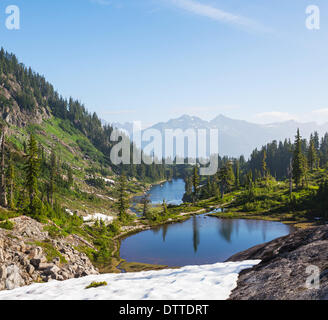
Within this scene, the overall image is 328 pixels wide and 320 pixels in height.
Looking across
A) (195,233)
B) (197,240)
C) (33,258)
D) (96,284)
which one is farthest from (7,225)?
(195,233)

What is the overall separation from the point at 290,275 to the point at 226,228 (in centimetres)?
5771

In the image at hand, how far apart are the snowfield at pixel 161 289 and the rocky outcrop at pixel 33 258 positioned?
272cm

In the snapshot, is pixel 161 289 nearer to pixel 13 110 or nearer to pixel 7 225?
pixel 7 225

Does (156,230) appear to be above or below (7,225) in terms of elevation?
below

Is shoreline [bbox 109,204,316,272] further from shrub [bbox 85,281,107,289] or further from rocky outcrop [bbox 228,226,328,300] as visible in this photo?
rocky outcrop [bbox 228,226,328,300]

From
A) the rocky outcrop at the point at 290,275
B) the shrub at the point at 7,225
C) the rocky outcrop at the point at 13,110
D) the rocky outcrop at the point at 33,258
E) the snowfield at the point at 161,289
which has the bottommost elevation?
the rocky outcrop at the point at 33,258

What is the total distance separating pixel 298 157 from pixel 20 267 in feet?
300

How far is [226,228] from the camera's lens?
71.2 meters

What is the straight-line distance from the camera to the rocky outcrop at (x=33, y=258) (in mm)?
25123

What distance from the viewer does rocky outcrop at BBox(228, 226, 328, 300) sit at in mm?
13204

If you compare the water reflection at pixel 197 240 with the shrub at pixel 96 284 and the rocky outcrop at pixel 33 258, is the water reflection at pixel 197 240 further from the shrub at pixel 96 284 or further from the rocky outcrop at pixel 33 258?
the shrub at pixel 96 284

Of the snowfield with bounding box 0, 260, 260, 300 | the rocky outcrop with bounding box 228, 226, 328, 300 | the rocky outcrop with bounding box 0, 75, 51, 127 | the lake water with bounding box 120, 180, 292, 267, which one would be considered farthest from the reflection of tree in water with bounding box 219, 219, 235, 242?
the rocky outcrop with bounding box 0, 75, 51, 127

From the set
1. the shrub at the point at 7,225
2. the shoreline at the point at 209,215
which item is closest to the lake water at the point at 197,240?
the shoreline at the point at 209,215
